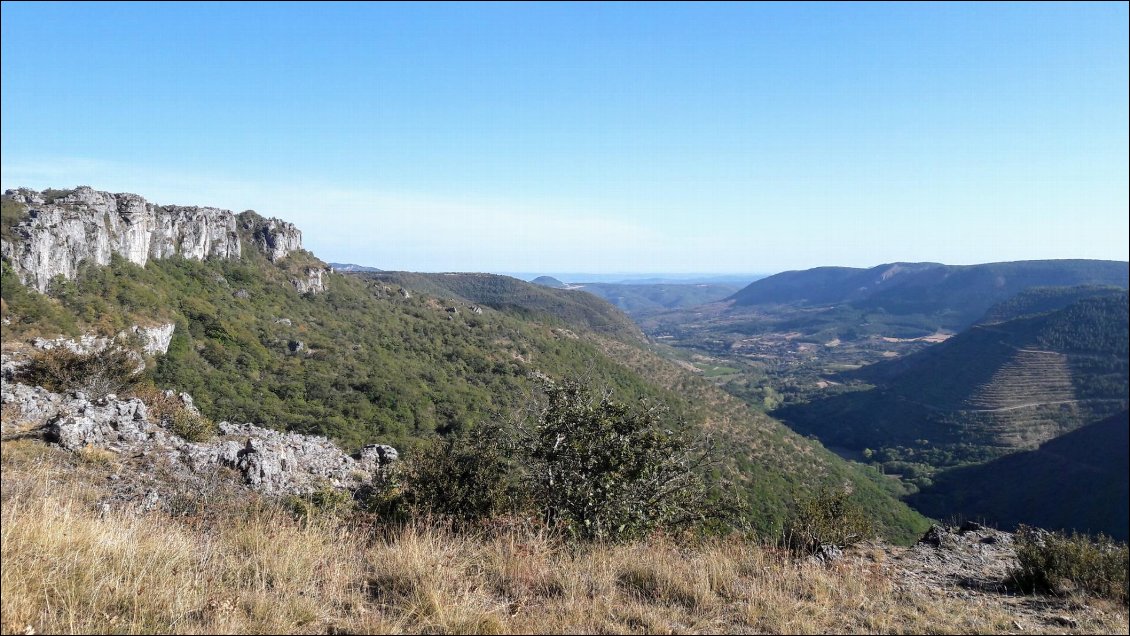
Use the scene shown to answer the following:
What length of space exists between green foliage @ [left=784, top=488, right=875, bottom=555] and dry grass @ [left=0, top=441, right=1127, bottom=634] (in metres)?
1.49

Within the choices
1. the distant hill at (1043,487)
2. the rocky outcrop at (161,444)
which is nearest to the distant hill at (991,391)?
the distant hill at (1043,487)

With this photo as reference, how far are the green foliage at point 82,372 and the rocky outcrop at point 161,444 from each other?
0.63 m

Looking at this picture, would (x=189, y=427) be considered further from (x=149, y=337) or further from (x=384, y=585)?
(x=149, y=337)

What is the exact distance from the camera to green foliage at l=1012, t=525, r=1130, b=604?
16.2 ft

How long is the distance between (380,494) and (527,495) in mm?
3683

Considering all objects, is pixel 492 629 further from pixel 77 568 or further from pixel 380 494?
pixel 380 494

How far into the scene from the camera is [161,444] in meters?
10.1

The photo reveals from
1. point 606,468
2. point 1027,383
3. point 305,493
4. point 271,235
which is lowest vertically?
point 1027,383

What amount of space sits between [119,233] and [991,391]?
79926 millimetres

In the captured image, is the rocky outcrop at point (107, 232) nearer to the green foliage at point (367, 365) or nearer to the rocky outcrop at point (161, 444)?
the green foliage at point (367, 365)

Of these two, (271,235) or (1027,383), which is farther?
(271,235)

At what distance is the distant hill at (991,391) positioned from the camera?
62.5 feet

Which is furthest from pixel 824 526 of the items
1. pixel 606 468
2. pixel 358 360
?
pixel 358 360

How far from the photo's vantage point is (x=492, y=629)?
3.31 meters
